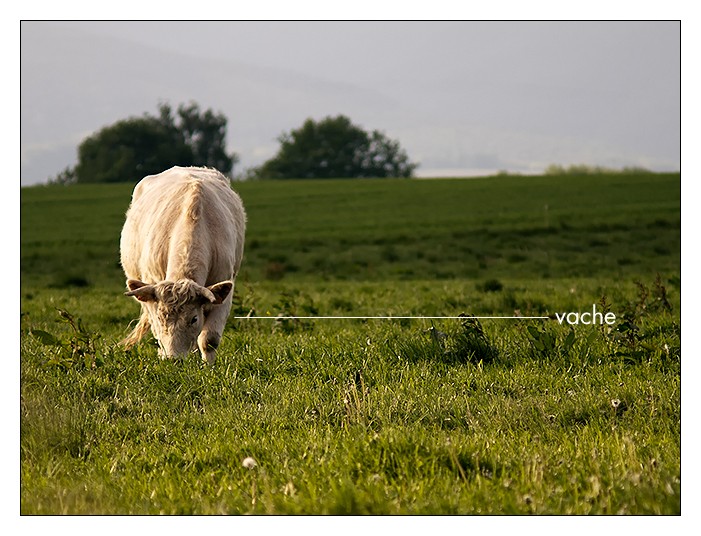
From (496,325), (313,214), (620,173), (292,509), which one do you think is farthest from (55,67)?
(292,509)

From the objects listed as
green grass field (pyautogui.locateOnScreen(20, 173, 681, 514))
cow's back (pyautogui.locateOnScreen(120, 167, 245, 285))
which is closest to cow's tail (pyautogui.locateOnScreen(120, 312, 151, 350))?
green grass field (pyautogui.locateOnScreen(20, 173, 681, 514))

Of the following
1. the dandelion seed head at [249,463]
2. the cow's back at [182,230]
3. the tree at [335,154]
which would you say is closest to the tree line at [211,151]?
the tree at [335,154]

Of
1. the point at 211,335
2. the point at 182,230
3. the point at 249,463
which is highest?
the point at 182,230

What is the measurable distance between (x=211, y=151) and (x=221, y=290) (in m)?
60.6

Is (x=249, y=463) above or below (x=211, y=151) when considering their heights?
below

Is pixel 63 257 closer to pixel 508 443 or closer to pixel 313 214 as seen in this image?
pixel 313 214

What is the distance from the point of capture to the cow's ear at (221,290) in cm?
796

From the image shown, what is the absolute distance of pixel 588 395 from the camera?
6176 mm

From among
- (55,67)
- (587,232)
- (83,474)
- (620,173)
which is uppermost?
(55,67)

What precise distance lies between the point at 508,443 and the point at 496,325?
397cm

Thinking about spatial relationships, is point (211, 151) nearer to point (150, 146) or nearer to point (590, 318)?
point (150, 146)

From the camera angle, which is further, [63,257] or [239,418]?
[63,257]

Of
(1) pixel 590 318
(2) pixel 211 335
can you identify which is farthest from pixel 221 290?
(1) pixel 590 318

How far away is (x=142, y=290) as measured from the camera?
7.70 meters
